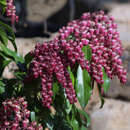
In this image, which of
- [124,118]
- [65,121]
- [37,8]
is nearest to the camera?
[65,121]

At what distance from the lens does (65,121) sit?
2.02m

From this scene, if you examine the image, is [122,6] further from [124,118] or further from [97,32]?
[97,32]

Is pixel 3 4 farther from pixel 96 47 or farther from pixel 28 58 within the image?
pixel 96 47

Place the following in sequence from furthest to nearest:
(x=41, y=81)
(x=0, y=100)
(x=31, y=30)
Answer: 1. (x=31, y=30)
2. (x=0, y=100)
3. (x=41, y=81)

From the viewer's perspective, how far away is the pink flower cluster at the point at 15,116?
1.59 m

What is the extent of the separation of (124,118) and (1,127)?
2014mm

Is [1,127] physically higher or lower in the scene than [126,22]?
higher

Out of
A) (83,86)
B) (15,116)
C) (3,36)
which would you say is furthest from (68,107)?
(3,36)

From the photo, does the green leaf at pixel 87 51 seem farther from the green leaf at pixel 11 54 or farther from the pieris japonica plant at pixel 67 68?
the green leaf at pixel 11 54

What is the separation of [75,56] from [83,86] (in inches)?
6.8

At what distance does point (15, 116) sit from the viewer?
1.59 metres

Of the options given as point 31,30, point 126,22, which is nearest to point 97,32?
point 31,30

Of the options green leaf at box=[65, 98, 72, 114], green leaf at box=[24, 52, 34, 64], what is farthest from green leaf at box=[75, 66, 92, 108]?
green leaf at box=[24, 52, 34, 64]

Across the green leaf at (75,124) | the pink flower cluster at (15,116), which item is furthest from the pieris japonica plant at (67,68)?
the green leaf at (75,124)
